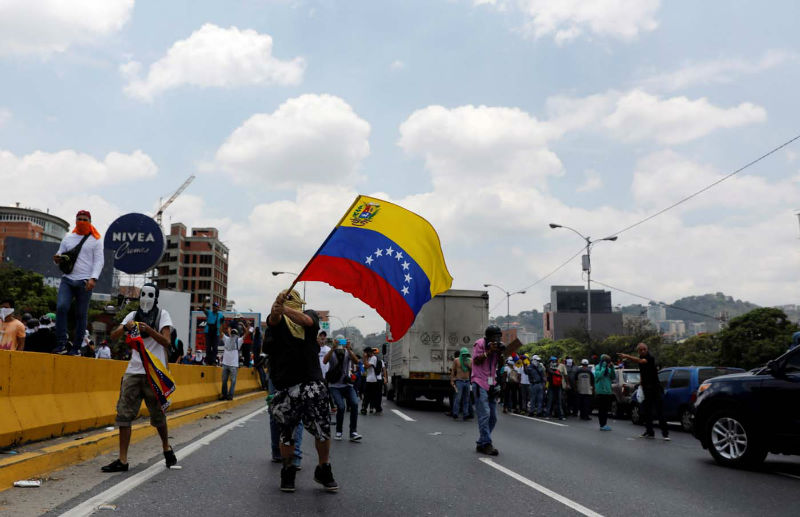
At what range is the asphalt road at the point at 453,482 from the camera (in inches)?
225


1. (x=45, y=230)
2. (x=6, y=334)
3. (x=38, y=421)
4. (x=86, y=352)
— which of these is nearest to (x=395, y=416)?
(x=86, y=352)

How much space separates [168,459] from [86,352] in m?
8.88

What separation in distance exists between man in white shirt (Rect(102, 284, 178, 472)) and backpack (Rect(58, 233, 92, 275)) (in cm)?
224

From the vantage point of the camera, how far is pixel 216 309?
53.7ft

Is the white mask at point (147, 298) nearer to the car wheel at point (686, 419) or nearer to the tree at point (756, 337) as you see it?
the car wheel at point (686, 419)

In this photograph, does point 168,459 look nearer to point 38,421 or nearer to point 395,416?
point 38,421

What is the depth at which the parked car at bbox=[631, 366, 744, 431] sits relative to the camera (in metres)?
16.2

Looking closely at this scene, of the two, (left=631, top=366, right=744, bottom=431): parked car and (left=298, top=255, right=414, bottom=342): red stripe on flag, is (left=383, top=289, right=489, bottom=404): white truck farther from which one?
(left=298, top=255, right=414, bottom=342): red stripe on flag

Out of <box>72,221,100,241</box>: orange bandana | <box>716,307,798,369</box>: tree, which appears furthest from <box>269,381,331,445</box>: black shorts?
<box>716,307,798,369</box>: tree

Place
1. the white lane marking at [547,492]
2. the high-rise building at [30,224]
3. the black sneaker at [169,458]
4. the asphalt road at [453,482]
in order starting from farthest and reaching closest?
the high-rise building at [30,224] < the black sneaker at [169,458] < the white lane marking at [547,492] < the asphalt road at [453,482]

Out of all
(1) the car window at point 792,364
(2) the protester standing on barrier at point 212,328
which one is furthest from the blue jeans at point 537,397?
(1) the car window at point 792,364

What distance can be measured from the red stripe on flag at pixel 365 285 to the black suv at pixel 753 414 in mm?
4877

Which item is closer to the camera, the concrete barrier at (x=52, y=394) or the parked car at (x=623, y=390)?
the concrete barrier at (x=52, y=394)

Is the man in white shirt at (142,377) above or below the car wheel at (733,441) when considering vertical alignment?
above
